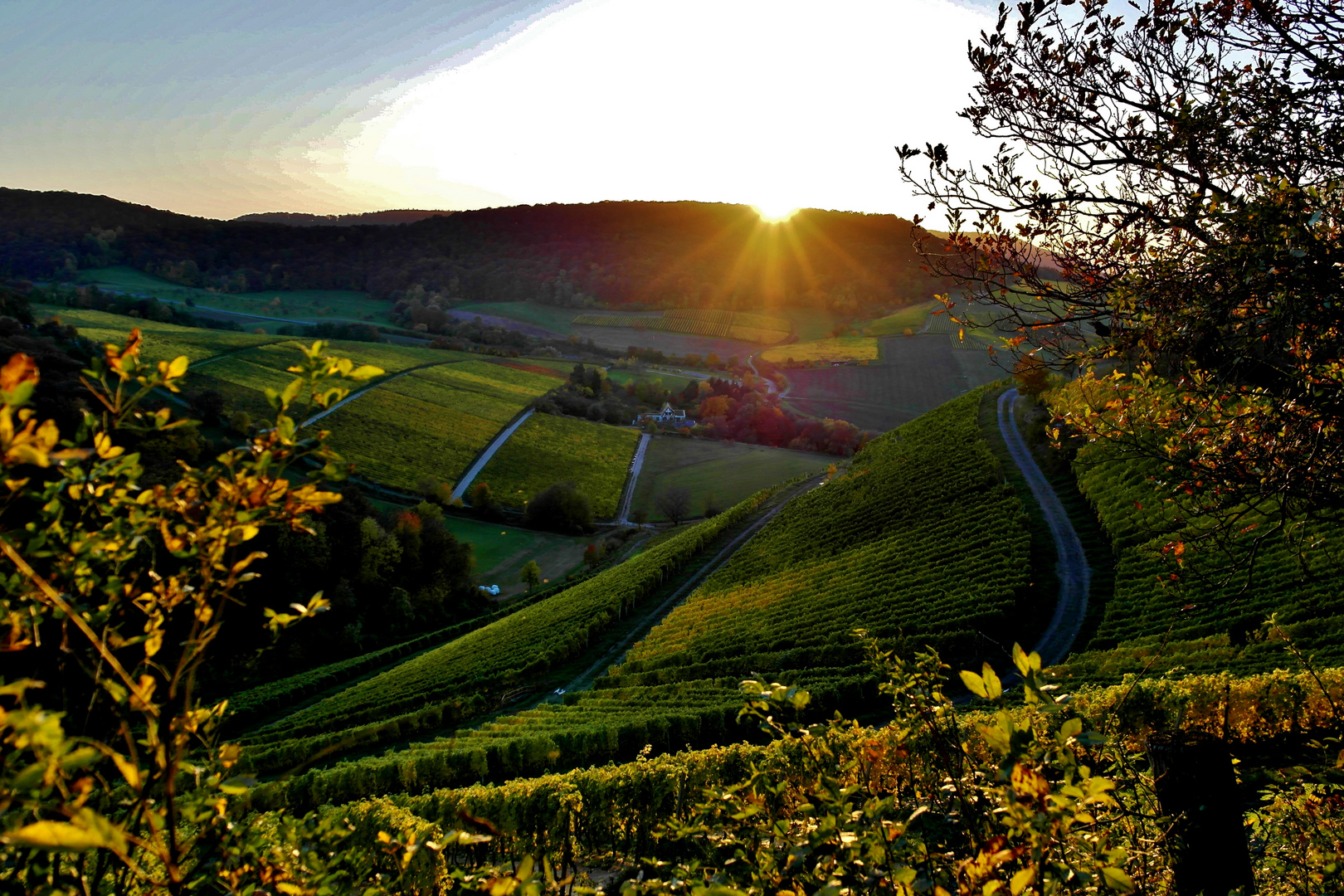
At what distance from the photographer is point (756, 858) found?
2.50 m

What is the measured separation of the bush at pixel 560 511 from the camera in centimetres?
5678

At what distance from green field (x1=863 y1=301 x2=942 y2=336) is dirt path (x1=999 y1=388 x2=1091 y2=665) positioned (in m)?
86.9

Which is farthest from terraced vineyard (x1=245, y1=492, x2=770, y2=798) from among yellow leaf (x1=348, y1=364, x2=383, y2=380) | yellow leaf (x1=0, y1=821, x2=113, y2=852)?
yellow leaf (x1=0, y1=821, x2=113, y2=852)

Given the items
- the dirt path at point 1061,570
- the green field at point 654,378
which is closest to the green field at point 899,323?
the green field at point 654,378

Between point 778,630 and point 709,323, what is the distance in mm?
107755

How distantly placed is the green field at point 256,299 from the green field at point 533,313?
632 inches

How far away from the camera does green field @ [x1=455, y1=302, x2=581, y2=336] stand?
128125 mm

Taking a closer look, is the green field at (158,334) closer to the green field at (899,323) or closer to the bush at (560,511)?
the bush at (560,511)

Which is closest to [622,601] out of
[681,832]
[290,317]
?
[681,832]

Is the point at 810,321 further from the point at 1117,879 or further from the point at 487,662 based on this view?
the point at 1117,879

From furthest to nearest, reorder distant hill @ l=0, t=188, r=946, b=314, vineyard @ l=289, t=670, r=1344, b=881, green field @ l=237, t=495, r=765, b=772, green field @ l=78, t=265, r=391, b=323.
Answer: distant hill @ l=0, t=188, r=946, b=314 → green field @ l=78, t=265, r=391, b=323 → green field @ l=237, t=495, r=765, b=772 → vineyard @ l=289, t=670, r=1344, b=881

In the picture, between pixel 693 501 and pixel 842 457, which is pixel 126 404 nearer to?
pixel 693 501

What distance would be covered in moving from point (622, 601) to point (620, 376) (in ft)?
230

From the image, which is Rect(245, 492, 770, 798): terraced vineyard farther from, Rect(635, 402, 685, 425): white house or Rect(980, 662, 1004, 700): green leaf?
Rect(635, 402, 685, 425): white house
